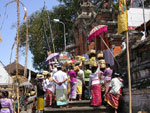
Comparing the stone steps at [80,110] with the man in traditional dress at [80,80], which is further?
the man in traditional dress at [80,80]

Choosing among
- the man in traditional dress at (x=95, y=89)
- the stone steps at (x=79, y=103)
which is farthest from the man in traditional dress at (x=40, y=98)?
the man in traditional dress at (x=95, y=89)

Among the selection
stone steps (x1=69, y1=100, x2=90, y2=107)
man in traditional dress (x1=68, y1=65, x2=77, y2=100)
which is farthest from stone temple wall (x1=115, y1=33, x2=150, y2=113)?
man in traditional dress (x1=68, y1=65, x2=77, y2=100)

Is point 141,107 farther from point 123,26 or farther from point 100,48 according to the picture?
point 100,48

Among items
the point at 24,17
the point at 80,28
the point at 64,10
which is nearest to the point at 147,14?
the point at 80,28

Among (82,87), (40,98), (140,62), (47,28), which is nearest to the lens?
(140,62)

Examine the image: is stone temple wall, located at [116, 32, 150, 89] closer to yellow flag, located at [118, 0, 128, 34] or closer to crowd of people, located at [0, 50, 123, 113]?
crowd of people, located at [0, 50, 123, 113]

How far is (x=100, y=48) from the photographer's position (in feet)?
75.9

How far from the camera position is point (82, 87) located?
1059 cm

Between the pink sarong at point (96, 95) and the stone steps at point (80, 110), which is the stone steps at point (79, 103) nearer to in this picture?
the stone steps at point (80, 110)

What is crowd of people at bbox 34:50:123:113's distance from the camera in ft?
29.8

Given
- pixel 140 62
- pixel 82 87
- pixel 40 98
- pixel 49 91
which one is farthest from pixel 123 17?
pixel 40 98

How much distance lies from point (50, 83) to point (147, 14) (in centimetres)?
1262

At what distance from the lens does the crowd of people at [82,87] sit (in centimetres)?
909

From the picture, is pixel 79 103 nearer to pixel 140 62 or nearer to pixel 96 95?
pixel 96 95
